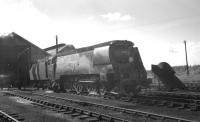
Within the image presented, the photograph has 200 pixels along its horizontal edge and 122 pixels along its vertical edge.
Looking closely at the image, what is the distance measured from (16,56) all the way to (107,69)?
24008 mm

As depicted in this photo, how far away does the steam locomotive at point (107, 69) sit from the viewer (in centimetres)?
1434

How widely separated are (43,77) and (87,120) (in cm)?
1587

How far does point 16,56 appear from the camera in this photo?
114 ft

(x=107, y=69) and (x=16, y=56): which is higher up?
(x=16, y=56)

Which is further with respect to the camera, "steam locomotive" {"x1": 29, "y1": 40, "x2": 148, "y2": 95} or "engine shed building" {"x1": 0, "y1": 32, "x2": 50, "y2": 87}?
"engine shed building" {"x1": 0, "y1": 32, "x2": 50, "y2": 87}

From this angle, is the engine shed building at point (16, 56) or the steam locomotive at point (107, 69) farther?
the engine shed building at point (16, 56)

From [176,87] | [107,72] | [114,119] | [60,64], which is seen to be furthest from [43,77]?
[114,119]

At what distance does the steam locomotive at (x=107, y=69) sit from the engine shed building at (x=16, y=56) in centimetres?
1469

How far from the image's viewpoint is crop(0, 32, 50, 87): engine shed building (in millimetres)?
31061

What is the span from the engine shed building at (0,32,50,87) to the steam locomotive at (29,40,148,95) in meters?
14.7

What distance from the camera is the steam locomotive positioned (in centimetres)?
1434

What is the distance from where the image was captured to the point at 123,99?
14203 mm

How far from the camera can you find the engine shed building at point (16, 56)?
31.1 m

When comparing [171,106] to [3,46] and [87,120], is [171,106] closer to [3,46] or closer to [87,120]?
[87,120]
